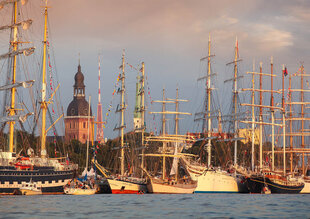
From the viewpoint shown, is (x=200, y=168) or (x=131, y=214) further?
(x=200, y=168)

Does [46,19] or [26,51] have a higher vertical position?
[46,19]

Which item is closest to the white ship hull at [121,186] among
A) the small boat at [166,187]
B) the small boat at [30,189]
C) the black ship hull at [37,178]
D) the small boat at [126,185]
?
the small boat at [126,185]

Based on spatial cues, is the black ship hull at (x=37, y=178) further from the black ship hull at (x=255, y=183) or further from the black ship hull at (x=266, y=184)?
the black ship hull at (x=266, y=184)

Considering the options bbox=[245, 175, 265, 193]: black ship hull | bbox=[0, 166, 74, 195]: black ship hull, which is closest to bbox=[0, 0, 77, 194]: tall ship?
bbox=[0, 166, 74, 195]: black ship hull

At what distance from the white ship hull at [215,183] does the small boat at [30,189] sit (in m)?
35.4

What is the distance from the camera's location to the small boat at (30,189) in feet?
272

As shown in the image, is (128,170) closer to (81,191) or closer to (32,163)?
(81,191)

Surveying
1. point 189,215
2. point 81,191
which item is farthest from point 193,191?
point 189,215

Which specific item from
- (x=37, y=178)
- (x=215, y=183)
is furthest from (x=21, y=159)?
(x=215, y=183)

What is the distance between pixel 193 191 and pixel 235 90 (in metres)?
29.2

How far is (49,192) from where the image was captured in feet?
289

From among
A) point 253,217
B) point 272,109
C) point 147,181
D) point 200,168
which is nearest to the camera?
point 253,217

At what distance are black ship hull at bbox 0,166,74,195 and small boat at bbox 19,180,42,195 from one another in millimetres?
514

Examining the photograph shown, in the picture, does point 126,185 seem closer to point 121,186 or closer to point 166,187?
point 121,186
